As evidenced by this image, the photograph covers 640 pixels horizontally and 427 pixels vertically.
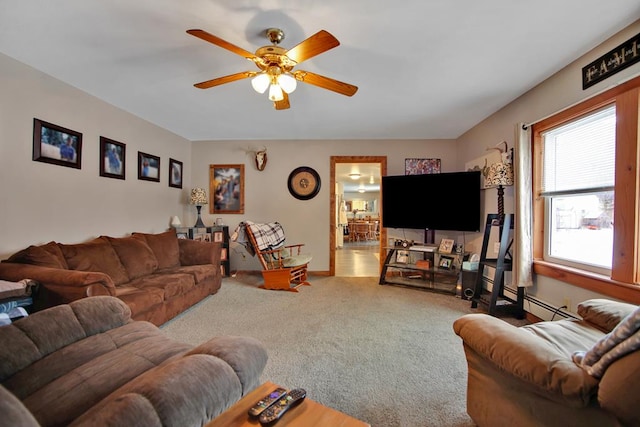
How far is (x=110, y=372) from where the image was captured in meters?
1.25

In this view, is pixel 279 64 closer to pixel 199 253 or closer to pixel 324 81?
pixel 324 81

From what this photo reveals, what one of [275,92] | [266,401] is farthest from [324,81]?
[266,401]

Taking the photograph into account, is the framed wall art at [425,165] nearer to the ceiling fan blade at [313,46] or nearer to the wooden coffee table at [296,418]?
the ceiling fan blade at [313,46]

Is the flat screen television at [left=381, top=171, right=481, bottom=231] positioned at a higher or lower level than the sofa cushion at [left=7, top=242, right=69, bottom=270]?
higher

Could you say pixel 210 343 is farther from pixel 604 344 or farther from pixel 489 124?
pixel 489 124

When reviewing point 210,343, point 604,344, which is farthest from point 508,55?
point 210,343

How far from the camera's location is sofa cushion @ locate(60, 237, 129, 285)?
8.39ft

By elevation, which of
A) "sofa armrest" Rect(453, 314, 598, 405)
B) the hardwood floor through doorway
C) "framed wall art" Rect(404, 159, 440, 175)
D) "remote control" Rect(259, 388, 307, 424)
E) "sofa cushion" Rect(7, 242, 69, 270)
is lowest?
the hardwood floor through doorway

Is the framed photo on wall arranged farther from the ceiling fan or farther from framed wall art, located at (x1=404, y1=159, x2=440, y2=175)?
framed wall art, located at (x1=404, y1=159, x2=440, y2=175)

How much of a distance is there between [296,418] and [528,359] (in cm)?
92

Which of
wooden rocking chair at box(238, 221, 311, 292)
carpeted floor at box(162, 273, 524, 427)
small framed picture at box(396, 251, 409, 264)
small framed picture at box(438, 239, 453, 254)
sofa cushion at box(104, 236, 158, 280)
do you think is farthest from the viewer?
small framed picture at box(396, 251, 409, 264)

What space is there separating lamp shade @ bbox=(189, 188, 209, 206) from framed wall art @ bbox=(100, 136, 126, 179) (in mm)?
1137

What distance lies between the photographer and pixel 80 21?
1880 millimetres

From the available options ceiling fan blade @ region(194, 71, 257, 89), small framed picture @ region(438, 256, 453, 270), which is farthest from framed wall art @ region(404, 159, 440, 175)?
ceiling fan blade @ region(194, 71, 257, 89)
